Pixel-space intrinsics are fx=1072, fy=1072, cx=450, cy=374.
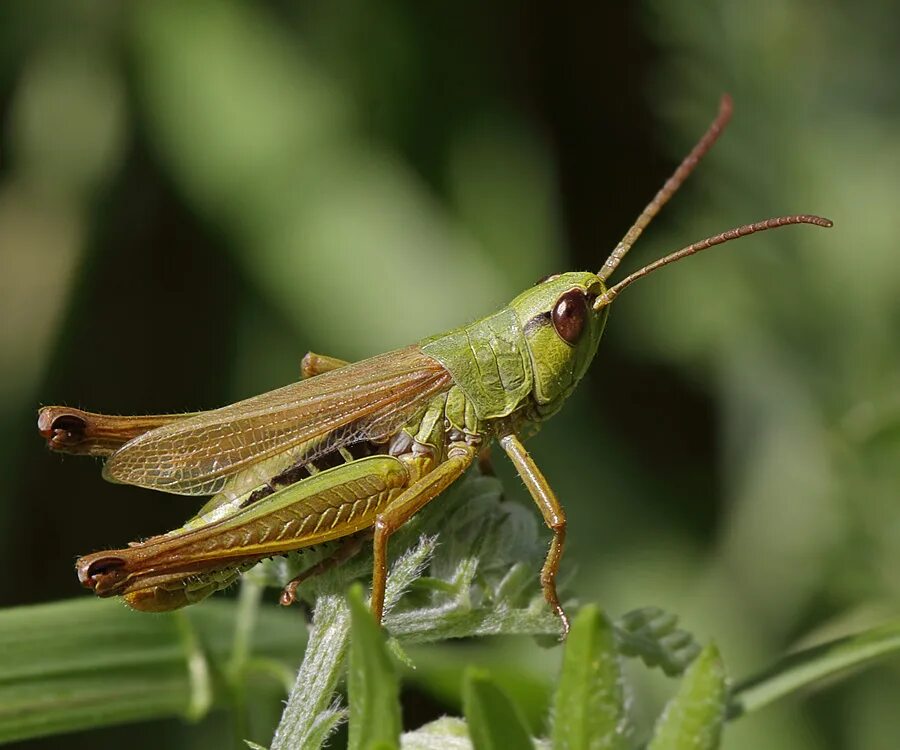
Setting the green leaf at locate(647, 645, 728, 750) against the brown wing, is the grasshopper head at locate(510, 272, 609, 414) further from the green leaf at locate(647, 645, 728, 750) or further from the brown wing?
the green leaf at locate(647, 645, 728, 750)

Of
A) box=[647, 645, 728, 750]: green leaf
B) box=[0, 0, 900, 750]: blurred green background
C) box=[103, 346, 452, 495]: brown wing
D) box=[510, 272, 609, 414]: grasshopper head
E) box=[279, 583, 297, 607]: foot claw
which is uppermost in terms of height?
box=[0, 0, 900, 750]: blurred green background

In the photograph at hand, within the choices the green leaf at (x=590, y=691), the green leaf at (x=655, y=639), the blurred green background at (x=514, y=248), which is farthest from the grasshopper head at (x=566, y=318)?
the green leaf at (x=590, y=691)

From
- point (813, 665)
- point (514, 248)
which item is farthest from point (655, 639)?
point (514, 248)

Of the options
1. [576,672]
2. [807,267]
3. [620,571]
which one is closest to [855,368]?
[807,267]

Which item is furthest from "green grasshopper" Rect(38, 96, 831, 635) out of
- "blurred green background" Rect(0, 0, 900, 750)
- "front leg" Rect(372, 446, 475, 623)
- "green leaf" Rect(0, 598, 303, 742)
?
"blurred green background" Rect(0, 0, 900, 750)

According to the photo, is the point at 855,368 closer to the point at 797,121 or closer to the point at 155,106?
the point at 797,121
